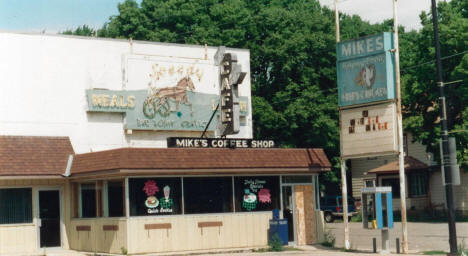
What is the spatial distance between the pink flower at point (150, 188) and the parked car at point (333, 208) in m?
26.2

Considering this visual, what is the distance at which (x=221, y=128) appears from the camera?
29500mm

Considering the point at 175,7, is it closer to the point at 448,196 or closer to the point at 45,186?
the point at 45,186

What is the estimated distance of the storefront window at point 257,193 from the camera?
28.1 m

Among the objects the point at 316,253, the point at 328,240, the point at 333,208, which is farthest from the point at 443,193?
the point at 316,253

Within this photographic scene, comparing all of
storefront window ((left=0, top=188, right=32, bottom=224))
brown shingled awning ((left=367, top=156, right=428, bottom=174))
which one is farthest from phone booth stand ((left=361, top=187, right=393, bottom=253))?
brown shingled awning ((left=367, top=156, right=428, bottom=174))

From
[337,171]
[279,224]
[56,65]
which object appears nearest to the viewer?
[279,224]

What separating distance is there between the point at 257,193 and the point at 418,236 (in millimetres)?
9812

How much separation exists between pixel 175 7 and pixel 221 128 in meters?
28.7

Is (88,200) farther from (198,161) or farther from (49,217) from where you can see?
(198,161)

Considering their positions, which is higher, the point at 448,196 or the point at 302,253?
the point at 448,196

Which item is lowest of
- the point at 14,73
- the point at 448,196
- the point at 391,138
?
the point at 448,196

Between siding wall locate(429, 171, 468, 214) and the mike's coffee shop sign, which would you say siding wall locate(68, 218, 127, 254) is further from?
siding wall locate(429, 171, 468, 214)

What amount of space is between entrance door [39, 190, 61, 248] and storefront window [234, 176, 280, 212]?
731 centimetres

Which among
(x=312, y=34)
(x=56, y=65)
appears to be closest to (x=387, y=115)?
(x=56, y=65)
